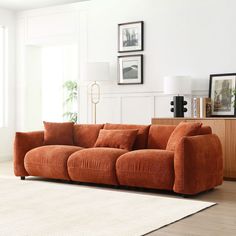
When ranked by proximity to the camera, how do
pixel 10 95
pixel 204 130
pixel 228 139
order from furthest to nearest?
1. pixel 10 95
2. pixel 228 139
3. pixel 204 130

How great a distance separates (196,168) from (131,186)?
37.3 inches

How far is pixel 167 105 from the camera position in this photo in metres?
7.11

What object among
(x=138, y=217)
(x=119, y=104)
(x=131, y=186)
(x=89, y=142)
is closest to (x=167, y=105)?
(x=119, y=104)

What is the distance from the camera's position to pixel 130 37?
7461 millimetres

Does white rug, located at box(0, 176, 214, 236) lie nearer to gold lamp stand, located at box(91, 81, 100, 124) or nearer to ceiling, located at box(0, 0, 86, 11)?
gold lamp stand, located at box(91, 81, 100, 124)

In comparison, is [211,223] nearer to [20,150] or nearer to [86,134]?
[86,134]

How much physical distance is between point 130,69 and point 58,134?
1.72 metres

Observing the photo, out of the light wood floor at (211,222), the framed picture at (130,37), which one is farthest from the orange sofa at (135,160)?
the framed picture at (130,37)

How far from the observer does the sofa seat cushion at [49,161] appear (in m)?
5.77

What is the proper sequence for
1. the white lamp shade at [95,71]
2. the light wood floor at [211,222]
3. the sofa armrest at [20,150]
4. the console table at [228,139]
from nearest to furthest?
the light wood floor at [211,222] < the console table at [228,139] < the sofa armrest at [20,150] < the white lamp shade at [95,71]

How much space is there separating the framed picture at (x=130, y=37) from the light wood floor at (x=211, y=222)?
3117 millimetres

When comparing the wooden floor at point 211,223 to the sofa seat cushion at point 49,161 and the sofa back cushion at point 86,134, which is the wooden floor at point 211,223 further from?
the sofa back cushion at point 86,134

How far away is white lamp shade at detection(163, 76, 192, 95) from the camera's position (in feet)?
21.4

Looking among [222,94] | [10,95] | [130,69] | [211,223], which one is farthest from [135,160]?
[10,95]
